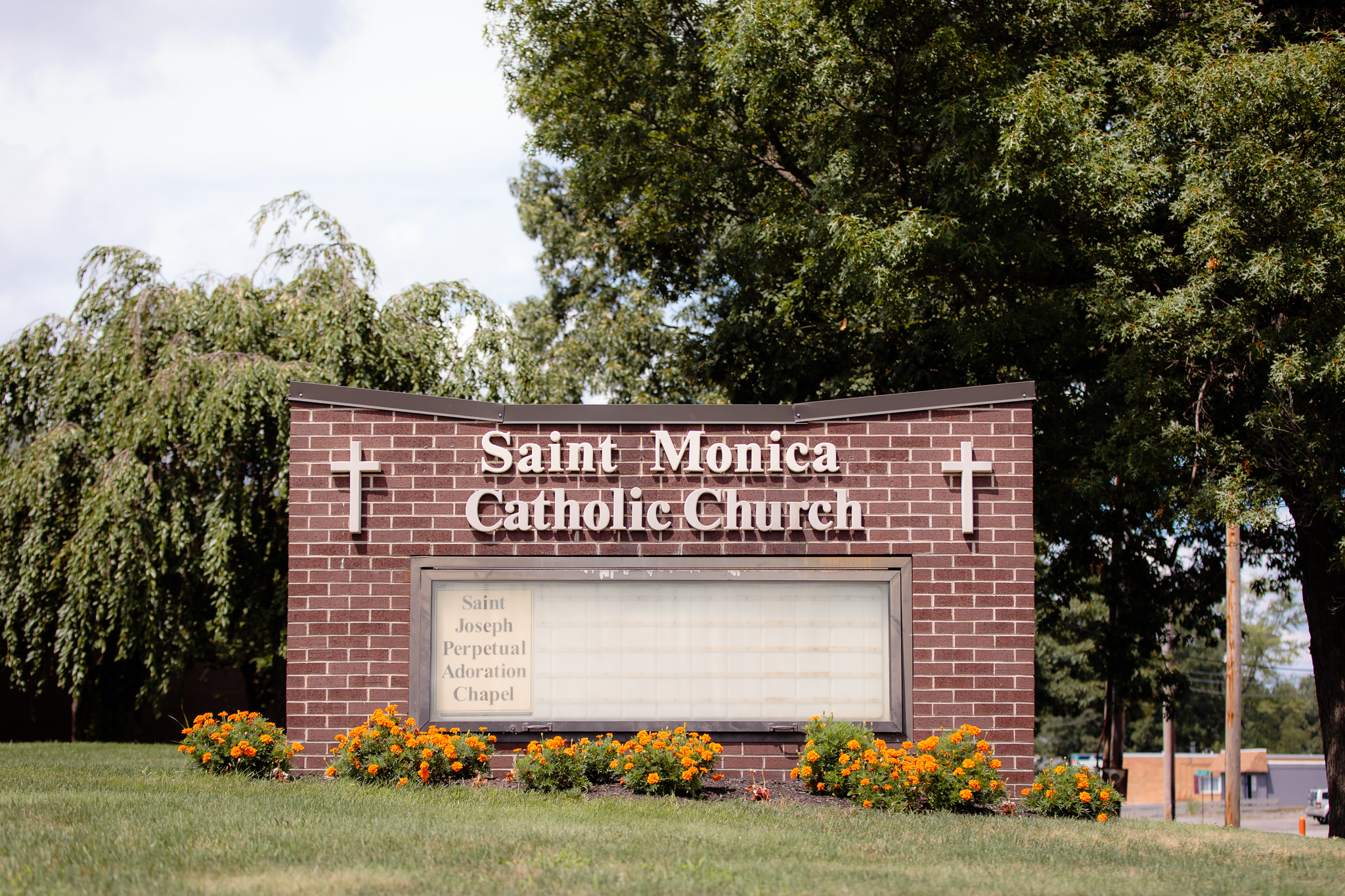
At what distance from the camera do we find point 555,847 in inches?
272

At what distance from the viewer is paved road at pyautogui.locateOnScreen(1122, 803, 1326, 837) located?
44.8 m

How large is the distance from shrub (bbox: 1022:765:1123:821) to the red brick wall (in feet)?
0.86

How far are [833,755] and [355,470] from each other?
480 centimetres

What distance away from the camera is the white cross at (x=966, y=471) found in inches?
402

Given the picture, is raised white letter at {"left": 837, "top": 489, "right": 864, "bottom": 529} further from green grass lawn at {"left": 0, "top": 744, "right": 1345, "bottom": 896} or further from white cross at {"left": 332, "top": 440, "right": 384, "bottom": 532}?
white cross at {"left": 332, "top": 440, "right": 384, "bottom": 532}

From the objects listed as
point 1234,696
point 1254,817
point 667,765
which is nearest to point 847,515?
point 667,765

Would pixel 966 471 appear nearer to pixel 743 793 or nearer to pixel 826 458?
pixel 826 458

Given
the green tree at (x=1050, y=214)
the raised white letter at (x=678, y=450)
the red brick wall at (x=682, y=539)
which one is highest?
the green tree at (x=1050, y=214)

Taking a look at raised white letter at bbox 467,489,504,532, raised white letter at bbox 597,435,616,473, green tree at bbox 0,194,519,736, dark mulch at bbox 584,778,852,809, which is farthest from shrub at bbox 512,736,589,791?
green tree at bbox 0,194,519,736

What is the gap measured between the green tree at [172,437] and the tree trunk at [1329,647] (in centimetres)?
1215

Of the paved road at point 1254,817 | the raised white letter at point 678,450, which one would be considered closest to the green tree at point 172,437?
the raised white letter at point 678,450

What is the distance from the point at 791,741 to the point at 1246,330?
26.7 feet

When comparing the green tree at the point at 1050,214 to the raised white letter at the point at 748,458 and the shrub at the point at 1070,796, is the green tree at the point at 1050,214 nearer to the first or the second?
the shrub at the point at 1070,796

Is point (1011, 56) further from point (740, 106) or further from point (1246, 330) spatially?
point (1246, 330)
